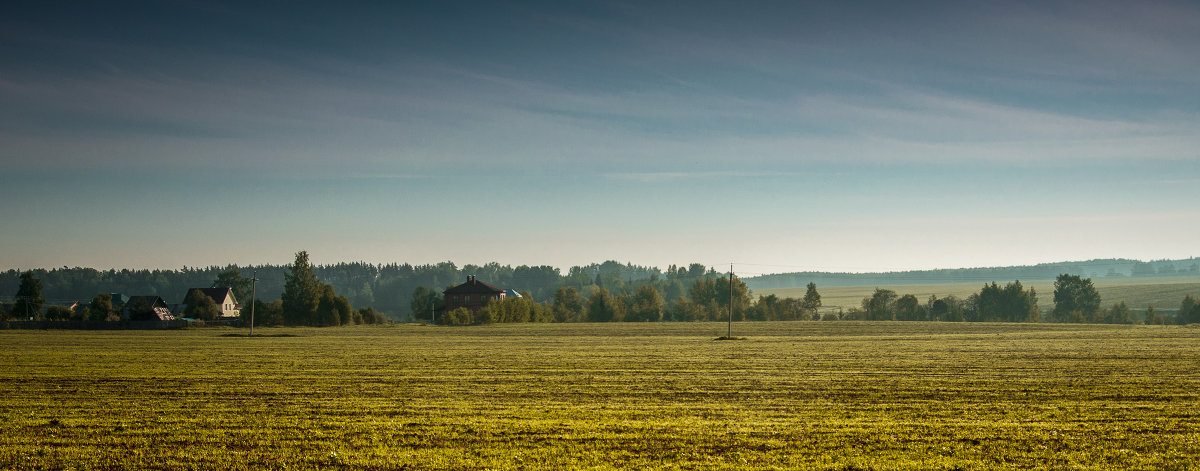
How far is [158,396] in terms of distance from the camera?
1001 inches

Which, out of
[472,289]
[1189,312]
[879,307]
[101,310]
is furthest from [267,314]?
[1189,312]

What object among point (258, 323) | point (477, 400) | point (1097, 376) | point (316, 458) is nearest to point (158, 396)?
point (477, 400)

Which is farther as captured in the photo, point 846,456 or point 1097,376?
point 1097,376

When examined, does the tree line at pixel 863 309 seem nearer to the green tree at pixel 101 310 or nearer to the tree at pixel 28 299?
the green tree at pixel 101 310

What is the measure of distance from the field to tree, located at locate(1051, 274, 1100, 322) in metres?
111

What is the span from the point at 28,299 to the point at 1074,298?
558 feet

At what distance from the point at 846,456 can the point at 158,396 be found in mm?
21822

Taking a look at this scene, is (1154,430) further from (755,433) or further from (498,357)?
(498,357)

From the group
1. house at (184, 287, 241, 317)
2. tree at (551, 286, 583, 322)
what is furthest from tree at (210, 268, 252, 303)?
tree at (551, 286, 583, 322)

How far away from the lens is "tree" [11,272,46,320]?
11244 cm

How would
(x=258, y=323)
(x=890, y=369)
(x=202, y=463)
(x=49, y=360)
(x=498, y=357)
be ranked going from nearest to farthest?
(x=202, y=463), (x=890, y=369), (x=49, y=360), (x=498, y=357), (x=258, y=323)

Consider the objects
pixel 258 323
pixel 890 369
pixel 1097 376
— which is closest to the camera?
pixel 1097 376

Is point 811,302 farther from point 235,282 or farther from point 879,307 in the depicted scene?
point 235,282

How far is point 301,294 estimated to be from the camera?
11362 centimetres
